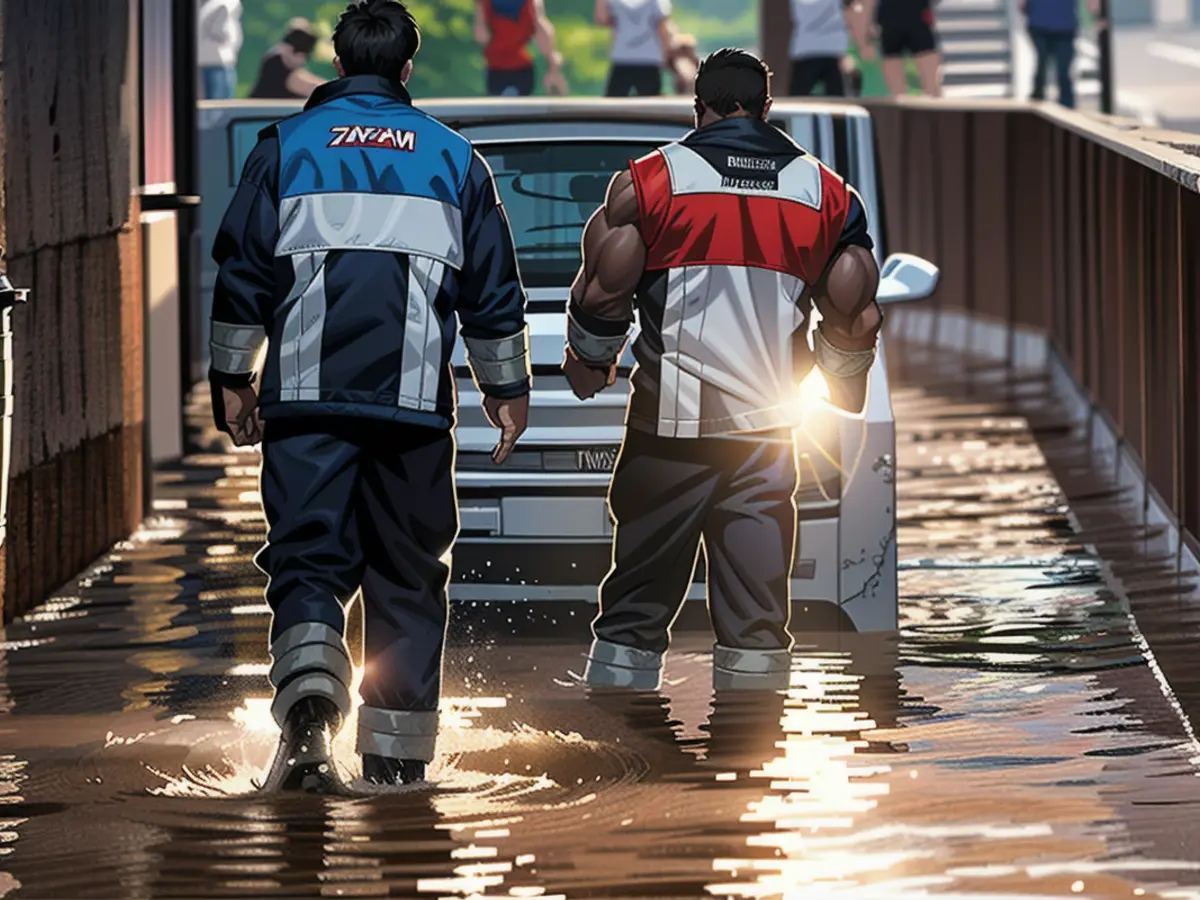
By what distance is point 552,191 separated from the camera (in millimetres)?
10352

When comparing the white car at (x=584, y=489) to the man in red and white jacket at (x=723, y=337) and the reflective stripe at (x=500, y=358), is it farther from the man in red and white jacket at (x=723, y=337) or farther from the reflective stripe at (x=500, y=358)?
the reflective stripe at (x=500, y=358)

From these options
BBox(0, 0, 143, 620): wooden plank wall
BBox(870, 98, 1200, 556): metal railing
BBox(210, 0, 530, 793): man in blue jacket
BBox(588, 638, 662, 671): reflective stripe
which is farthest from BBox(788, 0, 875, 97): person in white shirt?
BBox(210, 0, 530, 793): man in blue jacket

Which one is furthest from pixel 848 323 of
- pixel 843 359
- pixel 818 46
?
pixel 818 46

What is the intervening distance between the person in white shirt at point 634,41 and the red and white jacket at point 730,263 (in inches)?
673

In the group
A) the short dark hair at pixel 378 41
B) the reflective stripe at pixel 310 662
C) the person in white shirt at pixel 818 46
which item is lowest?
the reflective stripe at pixel 310 662

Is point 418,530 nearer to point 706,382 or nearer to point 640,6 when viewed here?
point 706,382

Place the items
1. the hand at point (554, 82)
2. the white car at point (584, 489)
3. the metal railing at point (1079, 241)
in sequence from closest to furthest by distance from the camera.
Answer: the white car at point (584, 489), the metal railing at point (1079, 241), the hand at point (554, 82)

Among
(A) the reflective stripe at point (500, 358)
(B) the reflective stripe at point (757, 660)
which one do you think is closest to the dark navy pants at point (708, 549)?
(B) the reflective stripe at point (757, 660)

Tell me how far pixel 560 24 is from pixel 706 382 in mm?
49025

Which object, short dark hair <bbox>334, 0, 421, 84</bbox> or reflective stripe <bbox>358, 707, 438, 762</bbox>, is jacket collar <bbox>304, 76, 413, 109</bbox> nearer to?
short dark hair <bbox>334, 0, 421, 84</bbox>

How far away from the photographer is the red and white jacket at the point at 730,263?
8688mm

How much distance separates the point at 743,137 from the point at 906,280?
1322 mm

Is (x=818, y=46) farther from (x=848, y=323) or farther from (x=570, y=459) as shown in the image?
(x=848, y=323)

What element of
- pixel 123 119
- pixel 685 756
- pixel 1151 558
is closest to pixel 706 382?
pixel 685 756
